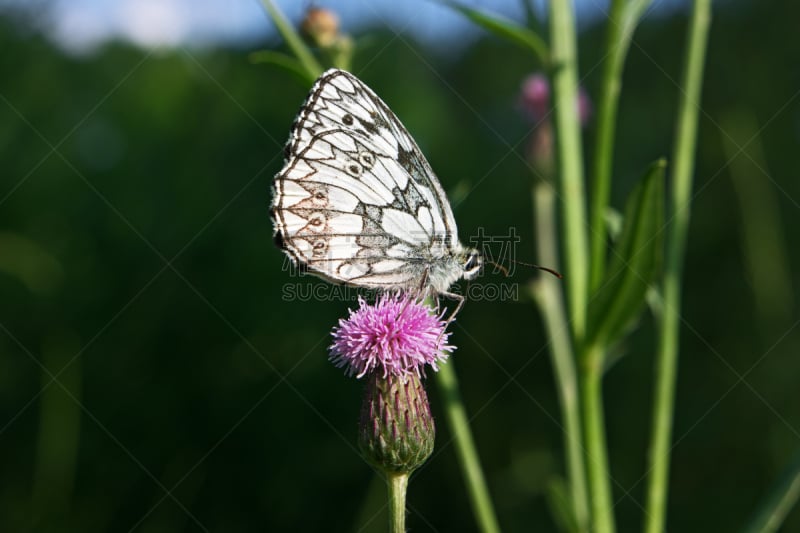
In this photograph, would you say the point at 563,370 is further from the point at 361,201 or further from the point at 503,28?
the point at 503,28

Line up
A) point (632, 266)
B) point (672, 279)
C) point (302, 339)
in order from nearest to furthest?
point (632, 266) < point (672, 279) < point (302, 339)

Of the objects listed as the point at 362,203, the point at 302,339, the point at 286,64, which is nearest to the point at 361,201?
the point at 362,203

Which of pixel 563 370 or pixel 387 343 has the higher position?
pixel 563 370

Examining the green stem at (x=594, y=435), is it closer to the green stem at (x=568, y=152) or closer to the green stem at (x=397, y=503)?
the green stem at (x=568, y=152)

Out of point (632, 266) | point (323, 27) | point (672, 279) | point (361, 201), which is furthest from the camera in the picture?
point (323, 27)

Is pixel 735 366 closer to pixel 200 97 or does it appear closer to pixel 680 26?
pixel 680 26

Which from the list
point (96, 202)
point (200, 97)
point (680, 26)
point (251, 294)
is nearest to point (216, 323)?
point (251, 294)
